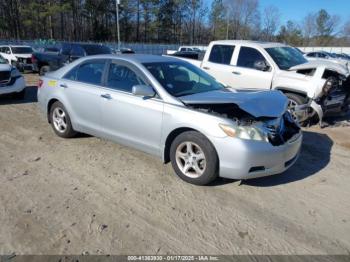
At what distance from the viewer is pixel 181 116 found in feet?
13.9

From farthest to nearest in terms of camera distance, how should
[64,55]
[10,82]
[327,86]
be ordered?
1. [64,55]
2. [10,82]
3. [327,86]

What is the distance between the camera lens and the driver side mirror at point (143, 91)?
4.46 m

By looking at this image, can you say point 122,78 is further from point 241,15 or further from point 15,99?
point 241,15

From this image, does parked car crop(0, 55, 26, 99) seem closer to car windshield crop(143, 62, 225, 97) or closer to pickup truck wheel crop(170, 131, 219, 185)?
car windshield crop(143, 62, 225, 97)

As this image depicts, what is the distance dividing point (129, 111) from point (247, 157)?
1.90 meters

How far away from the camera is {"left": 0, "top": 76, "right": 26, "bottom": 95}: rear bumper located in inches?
379

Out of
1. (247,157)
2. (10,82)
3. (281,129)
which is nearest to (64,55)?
(10,82)

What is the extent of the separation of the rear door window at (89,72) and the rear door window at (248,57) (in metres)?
4.31

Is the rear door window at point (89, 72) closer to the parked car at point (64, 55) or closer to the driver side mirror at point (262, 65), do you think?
the driver side mirror at point (262, 65)

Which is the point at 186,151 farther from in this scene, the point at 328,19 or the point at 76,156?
the point at 328,19

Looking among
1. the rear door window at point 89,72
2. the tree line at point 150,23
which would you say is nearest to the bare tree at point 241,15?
the tree line at point 150,23

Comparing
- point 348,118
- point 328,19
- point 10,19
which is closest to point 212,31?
point 328,19

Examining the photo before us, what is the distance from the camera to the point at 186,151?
433 centimetres

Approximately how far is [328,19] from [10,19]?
84.4 m
